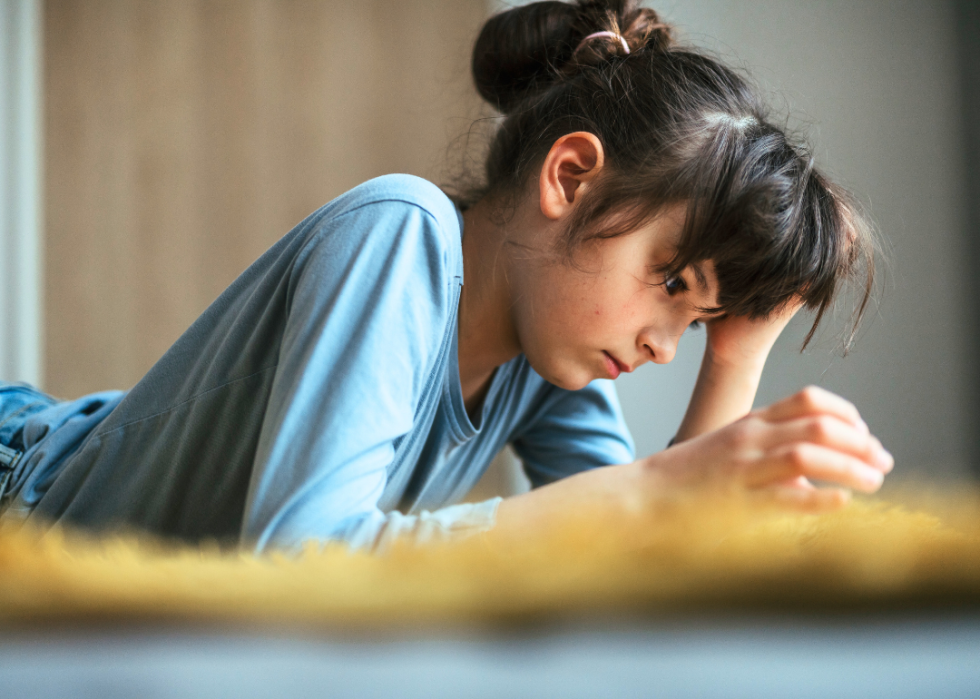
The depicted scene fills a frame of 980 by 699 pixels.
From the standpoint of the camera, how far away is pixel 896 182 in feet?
4.42

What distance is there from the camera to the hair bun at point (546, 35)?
760 millimetres

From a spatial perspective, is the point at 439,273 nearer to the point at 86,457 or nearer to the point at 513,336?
the point at 513,336

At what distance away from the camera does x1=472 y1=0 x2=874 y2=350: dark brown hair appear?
598 mm

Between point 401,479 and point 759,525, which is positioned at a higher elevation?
point 759,525

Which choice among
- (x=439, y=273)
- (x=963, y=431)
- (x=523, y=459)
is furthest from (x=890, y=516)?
(x=963, y=431)

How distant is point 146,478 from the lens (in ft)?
1.93

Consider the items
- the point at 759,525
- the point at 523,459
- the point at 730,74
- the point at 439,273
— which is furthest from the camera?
the point at 523,459

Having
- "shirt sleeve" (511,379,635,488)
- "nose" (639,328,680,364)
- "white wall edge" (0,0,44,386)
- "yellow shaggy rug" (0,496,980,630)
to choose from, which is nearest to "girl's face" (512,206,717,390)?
"nose" (639,328,680,364)

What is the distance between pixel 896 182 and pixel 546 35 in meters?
0.89

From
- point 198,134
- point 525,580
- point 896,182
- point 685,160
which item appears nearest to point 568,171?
point 685,160

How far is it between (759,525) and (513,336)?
550mm

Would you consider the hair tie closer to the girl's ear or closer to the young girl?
the young girl

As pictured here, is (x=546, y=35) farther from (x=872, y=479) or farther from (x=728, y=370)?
(x=872, y=479)

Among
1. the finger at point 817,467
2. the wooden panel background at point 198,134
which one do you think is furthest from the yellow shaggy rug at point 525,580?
the wooden panel background at point 198,134
